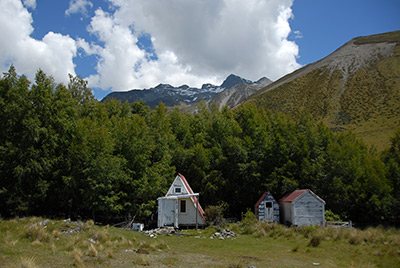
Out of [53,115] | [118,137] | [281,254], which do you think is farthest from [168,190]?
[281,254]

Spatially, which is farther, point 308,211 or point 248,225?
point 308,211

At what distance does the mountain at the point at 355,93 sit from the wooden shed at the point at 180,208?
162 feet

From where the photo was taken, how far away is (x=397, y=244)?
17.5 meters

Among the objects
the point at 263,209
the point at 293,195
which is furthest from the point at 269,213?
the point at 293,195

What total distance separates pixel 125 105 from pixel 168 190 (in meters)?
21.9

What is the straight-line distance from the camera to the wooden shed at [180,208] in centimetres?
2839

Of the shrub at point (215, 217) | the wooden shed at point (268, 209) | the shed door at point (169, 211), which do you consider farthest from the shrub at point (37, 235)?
the wooden shed at point (268, 209)

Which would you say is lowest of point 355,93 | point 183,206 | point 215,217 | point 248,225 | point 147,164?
point 248,225

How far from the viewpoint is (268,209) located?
3038 cm

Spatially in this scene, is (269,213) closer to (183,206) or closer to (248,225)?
(248,225)

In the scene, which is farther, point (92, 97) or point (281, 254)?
point (92, 97)

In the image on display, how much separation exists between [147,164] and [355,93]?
289ft

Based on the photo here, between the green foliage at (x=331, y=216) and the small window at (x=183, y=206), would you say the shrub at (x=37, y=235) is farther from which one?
the green foliage at (x=331, y=216)

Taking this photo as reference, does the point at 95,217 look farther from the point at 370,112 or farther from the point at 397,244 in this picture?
the point at 370,112
